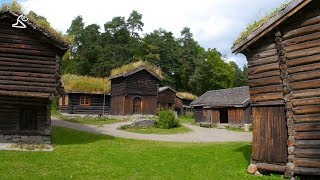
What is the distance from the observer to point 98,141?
24.7 metres

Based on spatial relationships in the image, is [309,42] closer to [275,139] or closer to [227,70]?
[275,139]

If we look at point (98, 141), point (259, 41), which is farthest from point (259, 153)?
point (98, 141)

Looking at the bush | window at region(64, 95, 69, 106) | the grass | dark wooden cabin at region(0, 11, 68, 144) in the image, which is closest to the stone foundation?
dark wooden cabin at region(0, 11, 68, 144)

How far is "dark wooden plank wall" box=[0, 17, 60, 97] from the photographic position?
68.8 feet

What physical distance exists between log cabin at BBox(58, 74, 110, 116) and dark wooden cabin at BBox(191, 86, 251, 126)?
40.7 ft

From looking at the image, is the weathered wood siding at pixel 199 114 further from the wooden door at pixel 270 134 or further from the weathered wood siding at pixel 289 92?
the weathered wood siding at pixel 289 92

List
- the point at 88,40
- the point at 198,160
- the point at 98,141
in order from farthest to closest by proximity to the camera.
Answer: the point at 88,40
the point at 98,141
the point at 198,160

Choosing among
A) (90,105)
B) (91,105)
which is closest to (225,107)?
(91,105)

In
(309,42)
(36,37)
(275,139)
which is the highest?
(36,37)

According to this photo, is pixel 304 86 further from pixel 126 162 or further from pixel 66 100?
pixel 66 100

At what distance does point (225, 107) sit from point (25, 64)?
2892 cm

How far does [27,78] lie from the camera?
2122cm

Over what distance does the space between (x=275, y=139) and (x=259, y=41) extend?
3.91m

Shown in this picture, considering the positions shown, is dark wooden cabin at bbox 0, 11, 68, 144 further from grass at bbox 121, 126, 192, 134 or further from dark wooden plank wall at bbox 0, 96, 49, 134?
grass at bbox 121, 126, 192, 134
